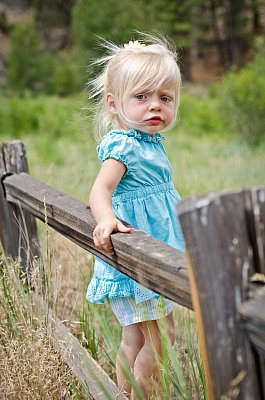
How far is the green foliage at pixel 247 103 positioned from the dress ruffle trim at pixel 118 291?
13.0 m

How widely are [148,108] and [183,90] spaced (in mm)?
21478

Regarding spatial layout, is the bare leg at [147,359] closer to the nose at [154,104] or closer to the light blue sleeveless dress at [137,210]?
the light blue sleeveless dress at [137,210]

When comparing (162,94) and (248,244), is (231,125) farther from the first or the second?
(248,244)

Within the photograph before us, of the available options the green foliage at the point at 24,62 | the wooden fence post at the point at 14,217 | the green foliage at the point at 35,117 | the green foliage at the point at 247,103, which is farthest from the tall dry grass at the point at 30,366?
the green foliage at the point at 24,62

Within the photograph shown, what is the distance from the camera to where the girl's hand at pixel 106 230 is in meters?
2.14

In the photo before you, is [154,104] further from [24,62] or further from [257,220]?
[24,62]

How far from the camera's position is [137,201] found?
2.50 meters

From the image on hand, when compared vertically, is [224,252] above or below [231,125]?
above

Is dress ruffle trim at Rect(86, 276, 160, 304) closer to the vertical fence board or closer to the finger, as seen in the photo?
the finger

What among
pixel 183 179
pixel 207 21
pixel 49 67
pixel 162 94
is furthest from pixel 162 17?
pixel 162 94

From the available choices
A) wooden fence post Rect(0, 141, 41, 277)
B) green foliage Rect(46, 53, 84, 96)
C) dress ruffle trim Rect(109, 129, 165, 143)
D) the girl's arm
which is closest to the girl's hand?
the girl's arm

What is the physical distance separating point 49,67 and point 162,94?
4103 cm

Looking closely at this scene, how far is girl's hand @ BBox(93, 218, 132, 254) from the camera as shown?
84.2 inches

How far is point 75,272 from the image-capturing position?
443cm
